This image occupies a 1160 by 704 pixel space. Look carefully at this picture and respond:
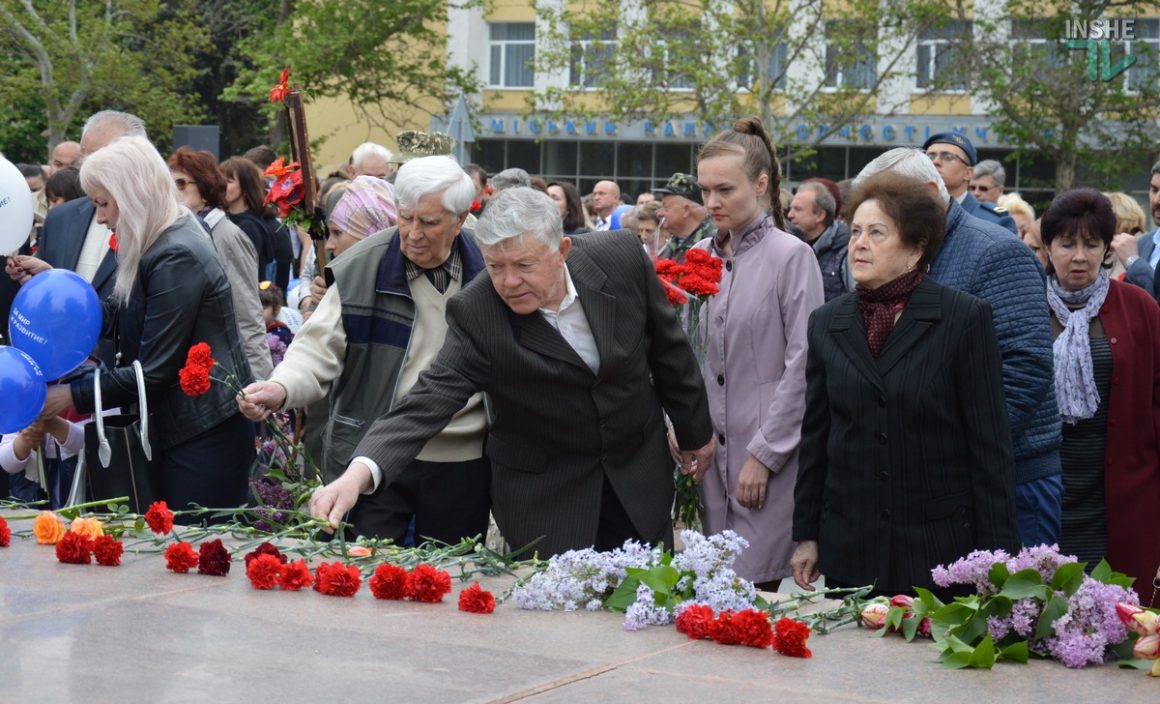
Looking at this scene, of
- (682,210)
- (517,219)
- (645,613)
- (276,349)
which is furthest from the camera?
(682,210)

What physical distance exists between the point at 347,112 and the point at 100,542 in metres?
36.9

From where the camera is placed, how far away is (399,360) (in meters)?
5.48

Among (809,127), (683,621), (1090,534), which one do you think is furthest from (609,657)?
(809,127)

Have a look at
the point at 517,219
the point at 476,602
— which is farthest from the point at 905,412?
the point at 476,602

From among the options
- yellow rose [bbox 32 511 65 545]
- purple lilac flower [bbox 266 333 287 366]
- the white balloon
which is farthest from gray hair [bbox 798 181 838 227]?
yellow rose [bbox 32 511 65 545]

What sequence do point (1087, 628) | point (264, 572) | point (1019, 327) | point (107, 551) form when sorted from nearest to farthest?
point (1087, 628)
point (264, 572)
point (107, 551)
point (1019, 327)

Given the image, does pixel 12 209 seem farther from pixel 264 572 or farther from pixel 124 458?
pixel 264 572

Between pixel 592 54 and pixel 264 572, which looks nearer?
pixel 264 572

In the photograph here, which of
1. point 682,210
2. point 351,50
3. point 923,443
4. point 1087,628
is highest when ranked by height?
point 351,50

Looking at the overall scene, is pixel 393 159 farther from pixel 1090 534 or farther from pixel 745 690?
pixel 745 690

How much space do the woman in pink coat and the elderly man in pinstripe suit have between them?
0.96ft

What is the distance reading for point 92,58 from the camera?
97.3 feet

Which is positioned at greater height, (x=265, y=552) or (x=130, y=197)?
(x=130, y=197)

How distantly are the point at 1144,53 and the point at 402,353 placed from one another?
2554 cm
